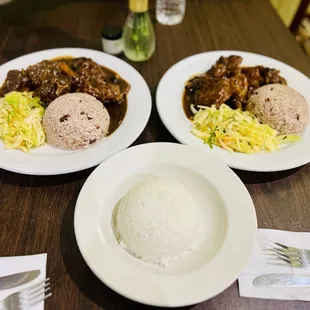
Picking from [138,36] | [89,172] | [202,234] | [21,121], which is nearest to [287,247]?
[202,234]

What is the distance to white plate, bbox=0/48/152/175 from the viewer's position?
1469 mm

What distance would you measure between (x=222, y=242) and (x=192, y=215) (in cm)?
15

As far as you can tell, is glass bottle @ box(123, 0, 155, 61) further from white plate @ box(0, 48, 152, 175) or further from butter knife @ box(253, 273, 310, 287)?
butter knife @ box(253, 273, 310, 287)

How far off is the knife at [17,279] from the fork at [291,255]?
869 millimetres

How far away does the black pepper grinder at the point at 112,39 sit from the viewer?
216cm

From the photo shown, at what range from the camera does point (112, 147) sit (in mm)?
1576

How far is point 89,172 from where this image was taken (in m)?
1.61

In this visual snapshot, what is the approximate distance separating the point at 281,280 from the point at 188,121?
88cm

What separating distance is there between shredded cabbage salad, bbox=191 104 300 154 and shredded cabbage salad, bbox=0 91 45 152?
773 millimetres

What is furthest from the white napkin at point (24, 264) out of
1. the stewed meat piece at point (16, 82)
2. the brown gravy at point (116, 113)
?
the stewed meat piece at point (16, 82)

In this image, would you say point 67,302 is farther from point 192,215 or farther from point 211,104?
point 211,104

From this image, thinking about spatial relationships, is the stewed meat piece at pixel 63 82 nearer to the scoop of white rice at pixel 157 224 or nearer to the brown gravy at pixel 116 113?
the brown gravy at pixel 116 113

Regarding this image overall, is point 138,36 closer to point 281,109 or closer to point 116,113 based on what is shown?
point 116,113

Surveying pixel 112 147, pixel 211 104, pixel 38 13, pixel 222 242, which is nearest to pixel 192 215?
pixel 222 242
